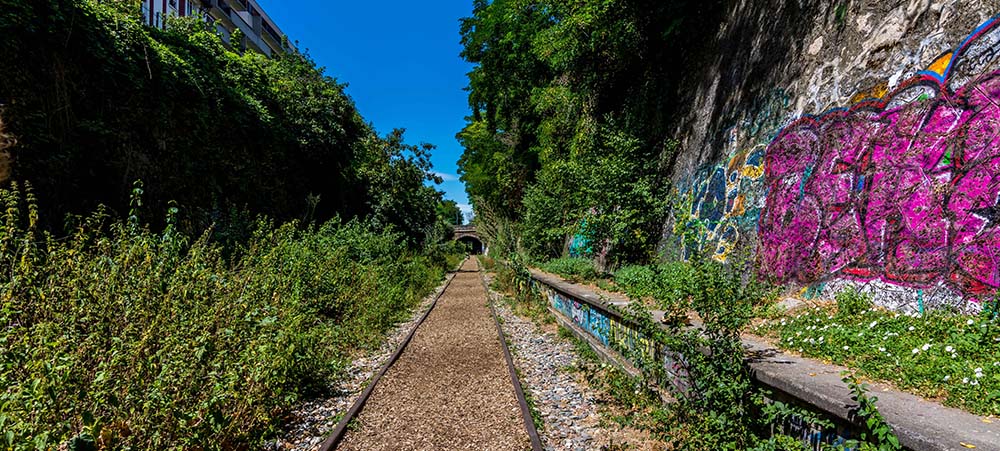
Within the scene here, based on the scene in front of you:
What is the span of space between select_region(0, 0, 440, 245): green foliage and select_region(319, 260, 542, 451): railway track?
Result: 215 inches

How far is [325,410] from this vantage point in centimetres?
484

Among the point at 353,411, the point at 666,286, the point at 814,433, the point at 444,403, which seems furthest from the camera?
the point at 666,286

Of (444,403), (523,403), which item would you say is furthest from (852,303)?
(444,403)

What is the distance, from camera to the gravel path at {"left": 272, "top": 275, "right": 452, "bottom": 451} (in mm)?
4078

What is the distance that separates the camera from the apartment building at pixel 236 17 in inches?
1134

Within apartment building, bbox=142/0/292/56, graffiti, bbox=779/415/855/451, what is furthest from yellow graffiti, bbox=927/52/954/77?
apartment building, bbox=142/0/292/56

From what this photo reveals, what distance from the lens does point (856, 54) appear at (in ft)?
19.3

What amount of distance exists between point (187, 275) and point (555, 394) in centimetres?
424

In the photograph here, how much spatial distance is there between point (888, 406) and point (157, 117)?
451 inches

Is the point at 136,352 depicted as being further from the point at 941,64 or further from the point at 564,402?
the point at 941,64

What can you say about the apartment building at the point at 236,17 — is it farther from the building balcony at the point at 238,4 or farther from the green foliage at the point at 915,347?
the green foliage at the point at 915,347

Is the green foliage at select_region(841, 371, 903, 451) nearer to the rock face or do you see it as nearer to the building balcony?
the rock face

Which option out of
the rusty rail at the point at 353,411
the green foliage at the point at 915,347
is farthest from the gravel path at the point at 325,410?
the green foliage at the point at 915,347

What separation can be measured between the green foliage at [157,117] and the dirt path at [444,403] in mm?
5545
